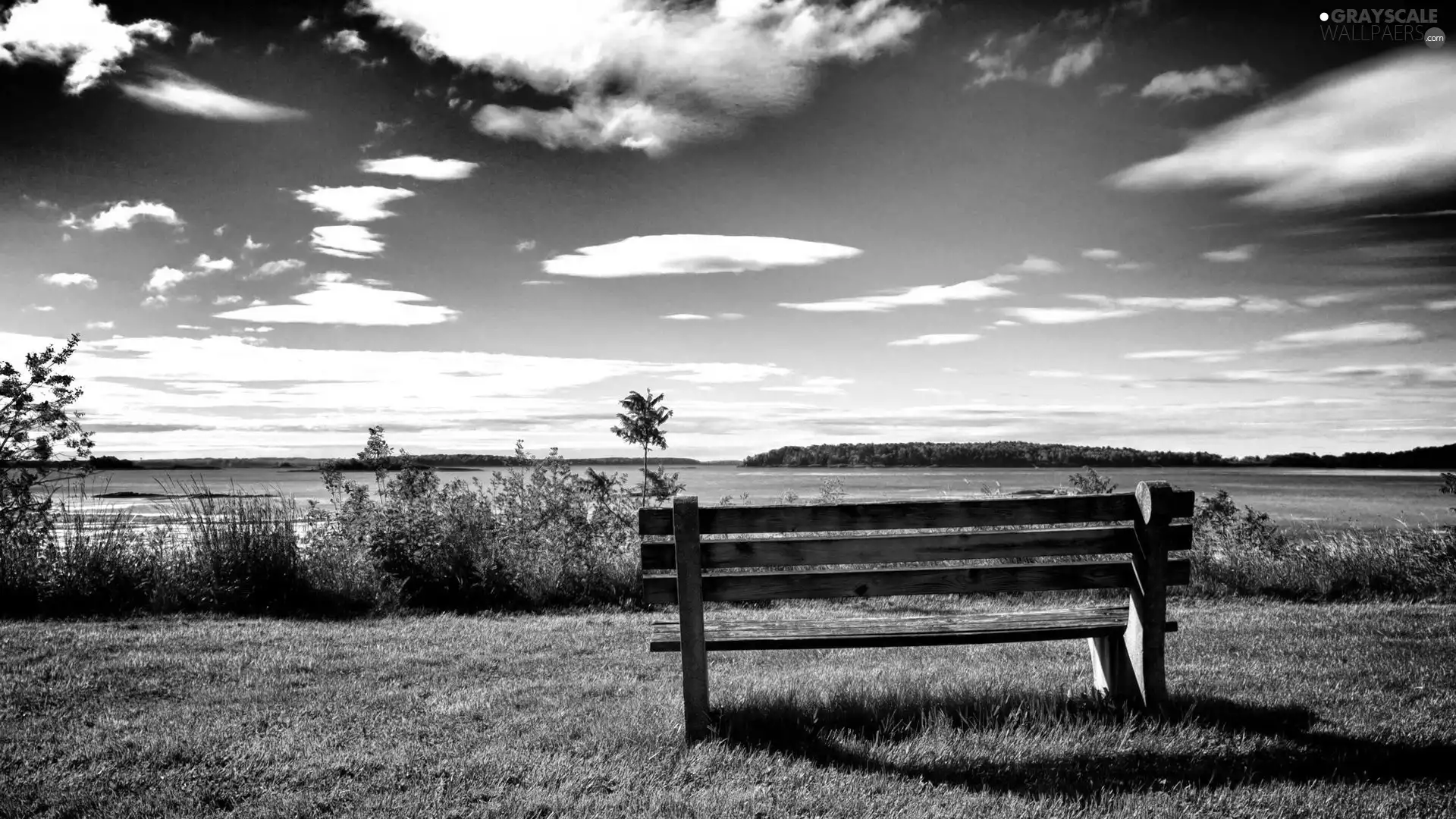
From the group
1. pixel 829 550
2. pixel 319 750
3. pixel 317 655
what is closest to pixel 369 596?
pixel 317 655

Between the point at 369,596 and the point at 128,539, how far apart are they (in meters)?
3.31

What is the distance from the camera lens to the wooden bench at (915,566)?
15.1 ft

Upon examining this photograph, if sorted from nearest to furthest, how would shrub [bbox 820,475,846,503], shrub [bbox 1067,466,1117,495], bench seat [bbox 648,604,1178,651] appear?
bench seat [bbox 648,604,1178,651], shrub [bbox 820,475,846,503], shrub [bbox 1067,466,1117,495]

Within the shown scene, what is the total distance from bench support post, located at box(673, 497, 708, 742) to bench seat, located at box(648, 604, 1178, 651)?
0.11 m

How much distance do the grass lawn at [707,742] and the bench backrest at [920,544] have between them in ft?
2.54

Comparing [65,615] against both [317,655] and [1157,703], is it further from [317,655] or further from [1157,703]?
[1157,703]

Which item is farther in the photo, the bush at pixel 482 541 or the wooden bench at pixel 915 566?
the bush at pixel 482 541

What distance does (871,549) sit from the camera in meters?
4.66

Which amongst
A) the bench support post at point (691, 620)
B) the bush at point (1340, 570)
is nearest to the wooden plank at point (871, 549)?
the bench support post at point (691, 620)

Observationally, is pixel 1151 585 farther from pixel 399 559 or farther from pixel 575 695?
pixel 399 559

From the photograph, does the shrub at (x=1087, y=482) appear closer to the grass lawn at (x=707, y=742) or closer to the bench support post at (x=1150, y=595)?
the grass lawn at (x=707, y=742)

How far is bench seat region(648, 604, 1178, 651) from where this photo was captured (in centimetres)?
469

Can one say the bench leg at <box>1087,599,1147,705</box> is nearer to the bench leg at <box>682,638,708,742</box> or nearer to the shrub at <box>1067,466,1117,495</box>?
the bench leg at <box>682,638,708,742</box>

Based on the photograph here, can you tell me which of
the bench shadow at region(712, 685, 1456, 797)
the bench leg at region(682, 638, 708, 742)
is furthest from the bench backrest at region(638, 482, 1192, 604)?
the bench shadow at region(712, 685, 1456, 797)
